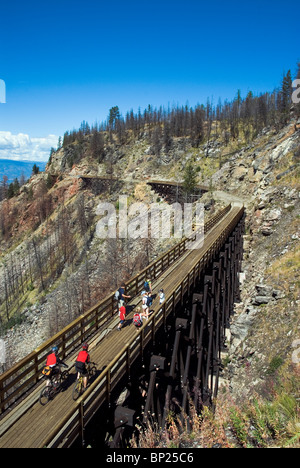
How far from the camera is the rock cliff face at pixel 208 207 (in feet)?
60.3

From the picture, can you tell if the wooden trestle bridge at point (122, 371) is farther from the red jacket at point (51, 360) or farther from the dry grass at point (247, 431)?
the dry grass at point (247, 431)

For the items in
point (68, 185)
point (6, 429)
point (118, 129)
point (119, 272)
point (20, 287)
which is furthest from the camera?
point (118, 129)

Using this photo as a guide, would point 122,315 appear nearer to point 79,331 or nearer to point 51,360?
point 79,331

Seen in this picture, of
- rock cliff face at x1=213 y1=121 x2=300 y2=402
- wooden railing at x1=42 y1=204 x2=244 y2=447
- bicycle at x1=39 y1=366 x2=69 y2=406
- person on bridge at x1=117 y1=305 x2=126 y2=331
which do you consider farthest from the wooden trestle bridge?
rock cliff face at x1=213 y1=121 x2=300 y2=402

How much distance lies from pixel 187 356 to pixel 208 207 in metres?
35.6

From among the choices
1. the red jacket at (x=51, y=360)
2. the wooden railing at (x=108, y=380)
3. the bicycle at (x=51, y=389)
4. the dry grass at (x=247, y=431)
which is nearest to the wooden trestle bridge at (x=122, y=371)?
the wooden railing at (x=108, y=380)

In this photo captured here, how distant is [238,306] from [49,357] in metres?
21.5

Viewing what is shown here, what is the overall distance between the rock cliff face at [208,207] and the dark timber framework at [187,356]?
1822mm

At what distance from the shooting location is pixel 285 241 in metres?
24.7

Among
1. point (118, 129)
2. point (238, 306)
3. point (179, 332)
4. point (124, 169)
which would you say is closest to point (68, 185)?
point (124, 169)

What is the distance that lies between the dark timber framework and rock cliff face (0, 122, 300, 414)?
1822mm

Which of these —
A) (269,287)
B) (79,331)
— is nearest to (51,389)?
(79,331)

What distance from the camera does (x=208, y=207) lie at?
4578cm

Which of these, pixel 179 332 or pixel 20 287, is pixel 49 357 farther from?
pixel 20 287
